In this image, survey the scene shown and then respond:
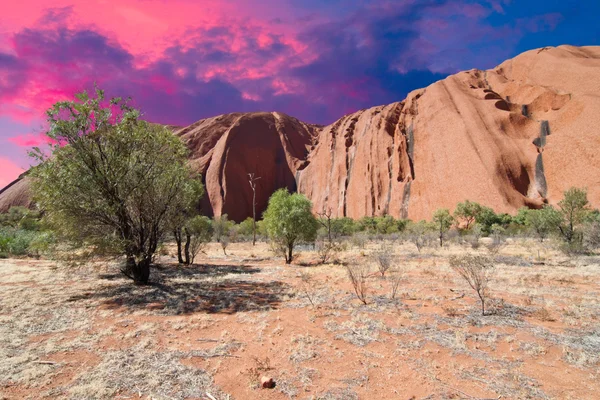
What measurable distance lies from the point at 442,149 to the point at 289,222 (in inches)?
2311

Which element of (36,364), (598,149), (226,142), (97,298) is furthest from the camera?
(226,142)

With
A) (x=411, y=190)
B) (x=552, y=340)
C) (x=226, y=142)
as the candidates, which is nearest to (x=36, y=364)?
(x=552, y=340)

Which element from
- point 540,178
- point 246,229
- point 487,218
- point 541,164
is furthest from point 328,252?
point 541,164

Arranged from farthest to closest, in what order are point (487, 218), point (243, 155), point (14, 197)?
point (243, 155) → point (14, 197) → point (487, 218)

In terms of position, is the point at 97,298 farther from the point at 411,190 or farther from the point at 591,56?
the point at 591,56

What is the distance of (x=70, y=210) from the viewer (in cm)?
1074

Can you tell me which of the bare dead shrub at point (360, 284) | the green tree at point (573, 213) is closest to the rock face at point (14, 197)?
the bare dead shrub at point (360, 284)

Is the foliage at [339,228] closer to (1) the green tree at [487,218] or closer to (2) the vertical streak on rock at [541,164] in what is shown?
(1) the green tree at [487,218]

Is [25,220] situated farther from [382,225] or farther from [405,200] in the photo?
[405,200]

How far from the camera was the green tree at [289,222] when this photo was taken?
2230 cm

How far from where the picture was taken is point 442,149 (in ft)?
227

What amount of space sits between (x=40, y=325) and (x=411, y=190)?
232 feet

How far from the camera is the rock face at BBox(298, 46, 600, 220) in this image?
57.1 m

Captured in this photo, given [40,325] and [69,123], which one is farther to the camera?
[69,123]
